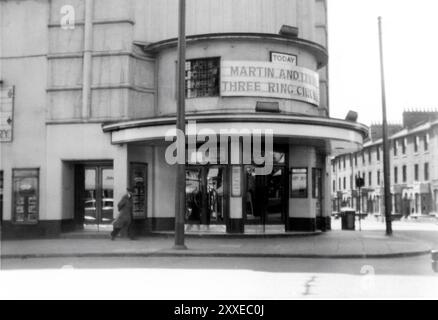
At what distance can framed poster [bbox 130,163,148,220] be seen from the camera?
20.7 meters

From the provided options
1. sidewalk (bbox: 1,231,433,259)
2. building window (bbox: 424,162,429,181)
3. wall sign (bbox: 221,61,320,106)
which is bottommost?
sidewalk (bbox: 1,231,433,259)

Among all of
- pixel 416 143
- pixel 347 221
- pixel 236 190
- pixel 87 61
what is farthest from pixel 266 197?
pixel 416 143

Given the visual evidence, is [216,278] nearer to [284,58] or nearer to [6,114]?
[284,58]

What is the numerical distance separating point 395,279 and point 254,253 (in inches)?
191

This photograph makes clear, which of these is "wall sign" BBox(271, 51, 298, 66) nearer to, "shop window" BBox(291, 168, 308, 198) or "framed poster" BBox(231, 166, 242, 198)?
"shop window" BBox(291, 168, 308, 198)

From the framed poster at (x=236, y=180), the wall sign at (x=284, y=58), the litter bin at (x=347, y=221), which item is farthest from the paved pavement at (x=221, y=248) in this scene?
the litter bin at (x=347, y=221)

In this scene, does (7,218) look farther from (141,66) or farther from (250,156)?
(250,156)

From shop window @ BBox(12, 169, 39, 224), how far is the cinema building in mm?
36

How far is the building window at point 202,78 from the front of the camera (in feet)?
66.4

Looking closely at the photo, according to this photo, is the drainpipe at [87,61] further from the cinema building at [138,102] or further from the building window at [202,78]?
the building window at [202,78]

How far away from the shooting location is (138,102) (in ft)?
69.5

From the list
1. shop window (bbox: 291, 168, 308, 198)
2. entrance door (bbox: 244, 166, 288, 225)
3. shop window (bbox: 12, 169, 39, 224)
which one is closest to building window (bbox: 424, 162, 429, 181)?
shop window (bbox: 291, 168, 308, 198)
